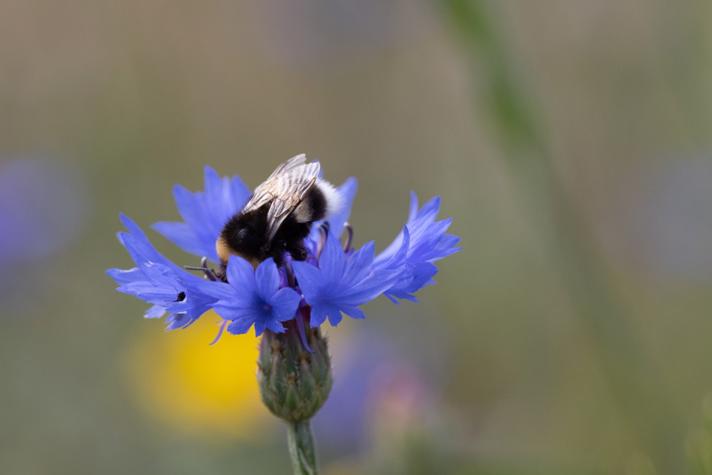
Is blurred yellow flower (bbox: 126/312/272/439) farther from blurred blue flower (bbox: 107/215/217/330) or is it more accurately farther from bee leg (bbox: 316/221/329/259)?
blurred blue flower (bbox: 107/215/217/330)

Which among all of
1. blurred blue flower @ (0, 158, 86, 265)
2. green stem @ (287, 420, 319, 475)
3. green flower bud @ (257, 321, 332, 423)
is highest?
blurred blue flower @ (0, 158, 86, 265)

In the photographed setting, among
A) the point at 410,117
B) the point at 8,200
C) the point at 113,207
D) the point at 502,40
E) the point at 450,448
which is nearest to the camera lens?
the point at 450,448

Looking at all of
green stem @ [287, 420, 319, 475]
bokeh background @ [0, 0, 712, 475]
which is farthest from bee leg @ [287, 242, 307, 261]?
bokeh background @ [0, 0, 712, 475]

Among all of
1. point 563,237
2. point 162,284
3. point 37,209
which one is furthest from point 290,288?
point 37,209

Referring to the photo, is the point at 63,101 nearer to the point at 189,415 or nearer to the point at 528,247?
the point at 189,415

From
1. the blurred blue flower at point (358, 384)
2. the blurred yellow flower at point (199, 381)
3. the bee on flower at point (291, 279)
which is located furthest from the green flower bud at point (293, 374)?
the blurred yellow flower at point (199, 381)

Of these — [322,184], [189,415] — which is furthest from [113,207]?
[322,184]
